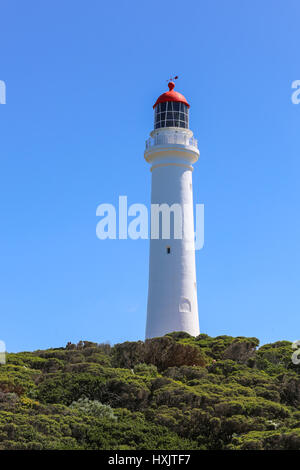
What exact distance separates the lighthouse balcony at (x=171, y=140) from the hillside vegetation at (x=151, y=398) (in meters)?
11.9

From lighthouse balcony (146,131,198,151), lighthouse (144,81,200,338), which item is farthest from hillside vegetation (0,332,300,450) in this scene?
lighthouse balcony (146,131,198,151)

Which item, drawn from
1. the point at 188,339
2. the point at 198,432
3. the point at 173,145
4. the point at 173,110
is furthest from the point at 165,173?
the point at 198,432

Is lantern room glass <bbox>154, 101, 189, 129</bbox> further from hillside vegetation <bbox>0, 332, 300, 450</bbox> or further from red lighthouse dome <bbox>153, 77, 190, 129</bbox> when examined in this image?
hillside vegetation <bbox>0, 332, 300, 450</bbox>

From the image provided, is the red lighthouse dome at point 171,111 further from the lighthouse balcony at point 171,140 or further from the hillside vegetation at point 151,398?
the hillside vegetation at point 151,398

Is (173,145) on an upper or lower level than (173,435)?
upper

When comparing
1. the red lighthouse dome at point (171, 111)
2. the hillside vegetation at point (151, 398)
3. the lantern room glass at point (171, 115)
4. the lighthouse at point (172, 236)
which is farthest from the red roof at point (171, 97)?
the hillside vegetation at point (151, 398)

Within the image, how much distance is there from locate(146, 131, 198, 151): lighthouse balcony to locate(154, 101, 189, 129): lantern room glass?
822 millimetres

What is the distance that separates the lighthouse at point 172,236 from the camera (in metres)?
32.2

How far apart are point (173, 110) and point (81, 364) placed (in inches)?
668

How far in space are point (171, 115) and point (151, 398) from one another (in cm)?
1871

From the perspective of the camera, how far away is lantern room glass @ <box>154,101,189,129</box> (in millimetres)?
34875

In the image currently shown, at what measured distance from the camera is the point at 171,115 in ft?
115
